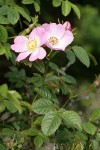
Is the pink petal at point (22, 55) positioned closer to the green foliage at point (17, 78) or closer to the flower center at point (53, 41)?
the flower center at point (53, 41)

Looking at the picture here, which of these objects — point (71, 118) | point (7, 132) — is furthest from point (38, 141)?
point (71, 118)

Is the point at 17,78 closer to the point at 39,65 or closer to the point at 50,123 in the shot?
the point at 39,65

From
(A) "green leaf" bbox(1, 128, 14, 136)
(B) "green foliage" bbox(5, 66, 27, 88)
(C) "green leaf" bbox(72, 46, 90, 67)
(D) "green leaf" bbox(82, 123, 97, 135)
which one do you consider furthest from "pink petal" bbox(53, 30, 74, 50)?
(B) "green foliage" bbox(5, 66, 27, 88)

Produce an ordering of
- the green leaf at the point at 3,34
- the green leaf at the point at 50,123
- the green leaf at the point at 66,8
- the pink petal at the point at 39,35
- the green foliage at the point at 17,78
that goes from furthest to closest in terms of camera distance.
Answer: the green foliage at the point at 17,78
the green leaf at the point at 66,8
the green leaf at the point at 3,34
the pink petal at the point at 39,35
the green leaf at the point at 50,123

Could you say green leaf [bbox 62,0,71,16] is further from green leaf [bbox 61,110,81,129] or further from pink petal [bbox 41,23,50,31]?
green leaf [bbox 61,110,81,129]

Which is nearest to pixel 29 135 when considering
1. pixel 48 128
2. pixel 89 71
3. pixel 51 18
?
pixel 48 128

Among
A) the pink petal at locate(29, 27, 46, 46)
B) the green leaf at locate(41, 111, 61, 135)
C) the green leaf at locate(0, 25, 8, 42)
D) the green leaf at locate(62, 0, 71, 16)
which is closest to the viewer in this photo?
the green leaf at locate(41, 111, 61, 135)

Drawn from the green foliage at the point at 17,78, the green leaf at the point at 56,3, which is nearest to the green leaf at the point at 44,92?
the green leaf at the point at 56,3
